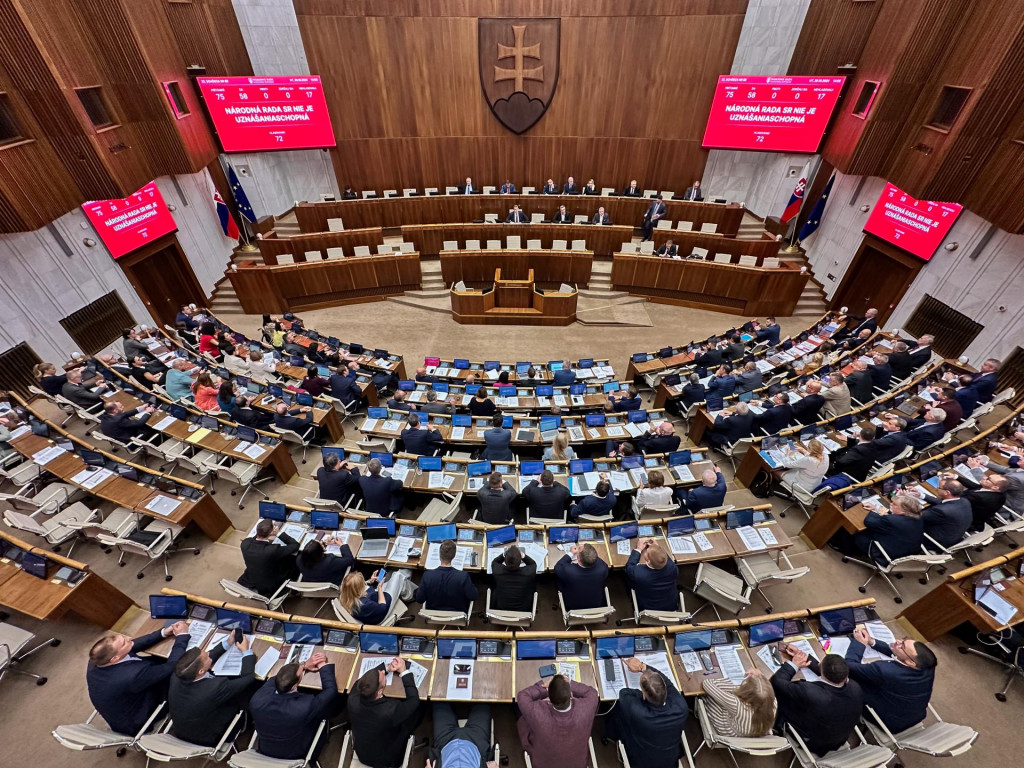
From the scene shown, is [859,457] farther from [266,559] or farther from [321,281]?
[321,281]

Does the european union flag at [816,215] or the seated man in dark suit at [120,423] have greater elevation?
the european union flag at [816,215]

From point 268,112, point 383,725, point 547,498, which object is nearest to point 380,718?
point 383,725

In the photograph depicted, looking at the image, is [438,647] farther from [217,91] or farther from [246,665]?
[217,91]

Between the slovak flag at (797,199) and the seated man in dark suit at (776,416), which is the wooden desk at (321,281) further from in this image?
the slovak flag at (797,199)

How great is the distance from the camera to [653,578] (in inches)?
192

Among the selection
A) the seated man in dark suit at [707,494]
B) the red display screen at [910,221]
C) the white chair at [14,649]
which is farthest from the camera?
the red display screen at [910,221]

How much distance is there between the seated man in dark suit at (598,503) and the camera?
5.94m

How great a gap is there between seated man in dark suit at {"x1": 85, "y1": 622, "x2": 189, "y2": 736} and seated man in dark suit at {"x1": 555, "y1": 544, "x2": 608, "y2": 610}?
3.77m

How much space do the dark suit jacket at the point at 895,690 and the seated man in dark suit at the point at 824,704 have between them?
0.27 metres

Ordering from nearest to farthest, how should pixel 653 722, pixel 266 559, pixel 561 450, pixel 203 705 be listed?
pixel 653 722
pixel 203 705
pixel 266 559
pixel 561 450

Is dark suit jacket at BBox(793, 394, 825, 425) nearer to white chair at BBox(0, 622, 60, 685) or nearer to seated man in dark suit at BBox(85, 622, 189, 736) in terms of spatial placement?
seated man in dark suit at BBox(85, 622, 189, 736)

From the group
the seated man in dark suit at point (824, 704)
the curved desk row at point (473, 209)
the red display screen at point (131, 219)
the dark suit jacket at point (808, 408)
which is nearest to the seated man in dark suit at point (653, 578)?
the seated man in dark suit at point (824, 704)

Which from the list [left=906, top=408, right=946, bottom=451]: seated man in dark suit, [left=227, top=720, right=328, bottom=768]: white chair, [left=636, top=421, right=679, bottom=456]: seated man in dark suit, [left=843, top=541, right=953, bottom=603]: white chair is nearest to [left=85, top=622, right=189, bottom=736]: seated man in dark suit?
[left=227, top=720, right=328, bottom=768]: white chair

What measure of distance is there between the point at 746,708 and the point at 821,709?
64 cm
